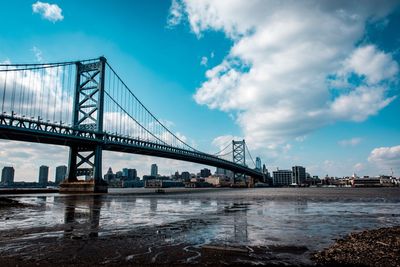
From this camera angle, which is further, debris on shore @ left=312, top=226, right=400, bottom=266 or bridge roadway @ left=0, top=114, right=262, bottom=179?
bridge roadway @ left=0, top=114, right=262, bottom=179

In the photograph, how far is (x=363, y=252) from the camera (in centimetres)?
970

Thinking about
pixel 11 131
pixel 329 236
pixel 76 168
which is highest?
pixel 11 131

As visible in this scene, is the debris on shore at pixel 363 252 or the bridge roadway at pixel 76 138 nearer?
the debris on shore at pixel 363 252

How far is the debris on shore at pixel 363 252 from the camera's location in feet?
28.2

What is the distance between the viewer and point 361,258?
9.04 m

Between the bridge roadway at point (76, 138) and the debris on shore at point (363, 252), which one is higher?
the bridge roadway at point (76, 138)

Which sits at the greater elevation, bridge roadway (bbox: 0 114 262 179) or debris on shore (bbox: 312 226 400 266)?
bridge roadway (bbox: 0 114 262 179)

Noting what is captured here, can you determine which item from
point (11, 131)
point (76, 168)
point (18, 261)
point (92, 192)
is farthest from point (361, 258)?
point (76, 168)

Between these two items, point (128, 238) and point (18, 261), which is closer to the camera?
point (18, 261)

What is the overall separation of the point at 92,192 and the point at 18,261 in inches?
2688

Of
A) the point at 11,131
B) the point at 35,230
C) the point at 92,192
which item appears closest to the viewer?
the point at 35,230

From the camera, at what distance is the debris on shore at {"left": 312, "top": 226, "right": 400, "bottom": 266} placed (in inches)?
339

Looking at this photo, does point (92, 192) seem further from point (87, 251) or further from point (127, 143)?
point (87, 251)

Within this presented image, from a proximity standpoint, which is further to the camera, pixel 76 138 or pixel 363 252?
pixel 76 138
